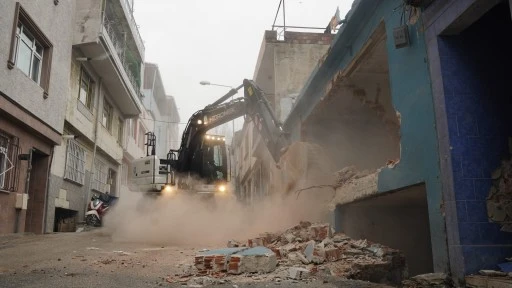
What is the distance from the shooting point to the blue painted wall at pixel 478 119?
420 centimetres

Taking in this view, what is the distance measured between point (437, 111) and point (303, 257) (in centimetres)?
268

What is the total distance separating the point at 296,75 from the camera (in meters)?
16.6

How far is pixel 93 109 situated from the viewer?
17.7 metres

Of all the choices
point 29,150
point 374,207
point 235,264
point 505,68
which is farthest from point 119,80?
point 505,68

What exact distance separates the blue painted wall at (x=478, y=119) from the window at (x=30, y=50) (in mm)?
10237

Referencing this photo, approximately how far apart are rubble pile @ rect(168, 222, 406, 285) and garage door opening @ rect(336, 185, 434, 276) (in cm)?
155

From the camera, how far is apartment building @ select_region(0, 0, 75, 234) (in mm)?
10375

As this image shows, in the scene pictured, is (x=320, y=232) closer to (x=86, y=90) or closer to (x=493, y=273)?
(x=493, y=273)

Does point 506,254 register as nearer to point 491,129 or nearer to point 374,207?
point 491,129

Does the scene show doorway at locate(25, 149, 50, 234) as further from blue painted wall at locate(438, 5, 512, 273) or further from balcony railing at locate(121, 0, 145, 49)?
blue painted wall at locate(438, 5, 512, 273)

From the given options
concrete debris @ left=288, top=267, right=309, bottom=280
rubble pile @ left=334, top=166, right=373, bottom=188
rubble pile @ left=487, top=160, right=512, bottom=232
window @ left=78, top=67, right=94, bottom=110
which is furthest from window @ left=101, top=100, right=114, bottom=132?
rubble pile @ left=487, top=160, right=512, bottom=232

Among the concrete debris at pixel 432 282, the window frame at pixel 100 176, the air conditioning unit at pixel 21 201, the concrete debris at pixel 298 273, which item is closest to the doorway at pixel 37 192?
the air conditioning unit at pixel 21 201

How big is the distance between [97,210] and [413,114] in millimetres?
13386

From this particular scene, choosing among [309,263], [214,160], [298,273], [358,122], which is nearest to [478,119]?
[298,273]
